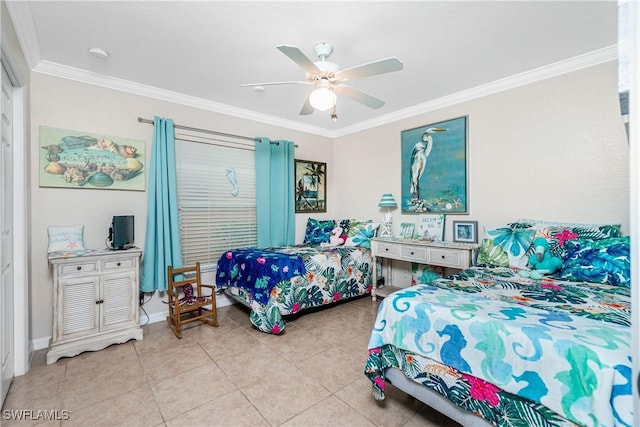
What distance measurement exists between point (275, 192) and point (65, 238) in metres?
2.27

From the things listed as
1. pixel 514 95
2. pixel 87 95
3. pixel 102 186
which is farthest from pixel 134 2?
pixel 514 95

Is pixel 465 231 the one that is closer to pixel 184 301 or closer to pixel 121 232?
pixel 184 301

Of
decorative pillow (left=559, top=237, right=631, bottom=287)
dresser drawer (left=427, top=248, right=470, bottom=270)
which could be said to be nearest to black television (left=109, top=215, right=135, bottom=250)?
dresser drawer (left=427, top=248, right=470, bottom=270)

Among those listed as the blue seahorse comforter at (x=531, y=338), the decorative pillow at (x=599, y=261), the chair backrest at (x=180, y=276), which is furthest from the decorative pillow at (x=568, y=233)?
the chair backrest at (x=180, y=276)

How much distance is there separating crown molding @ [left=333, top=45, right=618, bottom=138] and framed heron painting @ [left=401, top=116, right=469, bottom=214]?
22 centimetres

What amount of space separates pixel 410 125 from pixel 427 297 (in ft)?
9.16

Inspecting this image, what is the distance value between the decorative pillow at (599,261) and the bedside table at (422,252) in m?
0.83

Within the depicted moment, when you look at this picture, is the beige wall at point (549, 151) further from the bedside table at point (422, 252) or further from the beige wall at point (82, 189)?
the beige wall at point (82, 189)

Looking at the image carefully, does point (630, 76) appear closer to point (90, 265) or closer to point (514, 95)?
point (514, 95)

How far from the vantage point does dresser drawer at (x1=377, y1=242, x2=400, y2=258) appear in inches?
140

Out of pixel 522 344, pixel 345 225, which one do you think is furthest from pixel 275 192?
pixel 522 344

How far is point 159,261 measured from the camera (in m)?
3.16

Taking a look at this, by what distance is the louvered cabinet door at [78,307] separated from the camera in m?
2.45

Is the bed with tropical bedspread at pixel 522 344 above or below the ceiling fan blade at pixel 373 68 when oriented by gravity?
below
